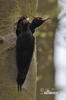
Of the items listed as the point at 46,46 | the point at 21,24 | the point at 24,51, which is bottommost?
the point at 46,46

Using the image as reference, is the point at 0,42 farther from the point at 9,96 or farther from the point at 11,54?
the point at 9,96

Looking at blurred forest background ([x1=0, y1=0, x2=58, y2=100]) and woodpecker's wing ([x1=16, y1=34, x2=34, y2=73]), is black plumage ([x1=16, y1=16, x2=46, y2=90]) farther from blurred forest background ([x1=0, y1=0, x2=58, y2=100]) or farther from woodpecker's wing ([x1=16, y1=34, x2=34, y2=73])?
blurred forest background ([x1=0, y1=0, x2=58, y2=100])

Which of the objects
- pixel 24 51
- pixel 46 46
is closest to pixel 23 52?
pixel 24 51

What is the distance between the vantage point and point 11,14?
2.16 m

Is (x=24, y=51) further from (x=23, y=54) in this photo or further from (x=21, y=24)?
(x=21, y=24)

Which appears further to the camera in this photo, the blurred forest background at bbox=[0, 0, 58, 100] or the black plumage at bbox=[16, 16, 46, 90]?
the blurred forest background at bbox=[0, 0, 58, 100]

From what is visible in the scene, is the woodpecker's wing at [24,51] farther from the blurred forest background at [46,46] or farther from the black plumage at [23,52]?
the blurred forest background at [46,46]

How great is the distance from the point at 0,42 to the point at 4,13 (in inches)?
6.6

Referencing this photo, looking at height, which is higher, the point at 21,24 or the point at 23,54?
the point at 21,24

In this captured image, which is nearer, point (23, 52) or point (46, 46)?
point (23, 52)

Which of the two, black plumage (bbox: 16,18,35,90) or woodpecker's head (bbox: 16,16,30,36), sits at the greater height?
woodpecker's head (bbox: 16,16,30,36)

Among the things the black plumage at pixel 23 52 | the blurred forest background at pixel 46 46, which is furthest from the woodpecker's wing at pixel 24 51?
the blurred forest background at pixel 46 46

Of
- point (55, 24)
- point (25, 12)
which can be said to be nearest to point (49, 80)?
point (55, 24)

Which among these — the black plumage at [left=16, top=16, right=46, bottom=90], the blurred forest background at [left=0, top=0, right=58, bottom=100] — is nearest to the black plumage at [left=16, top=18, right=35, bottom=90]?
the black plumage at [left=16, top=16, right=46, bottom=90]
